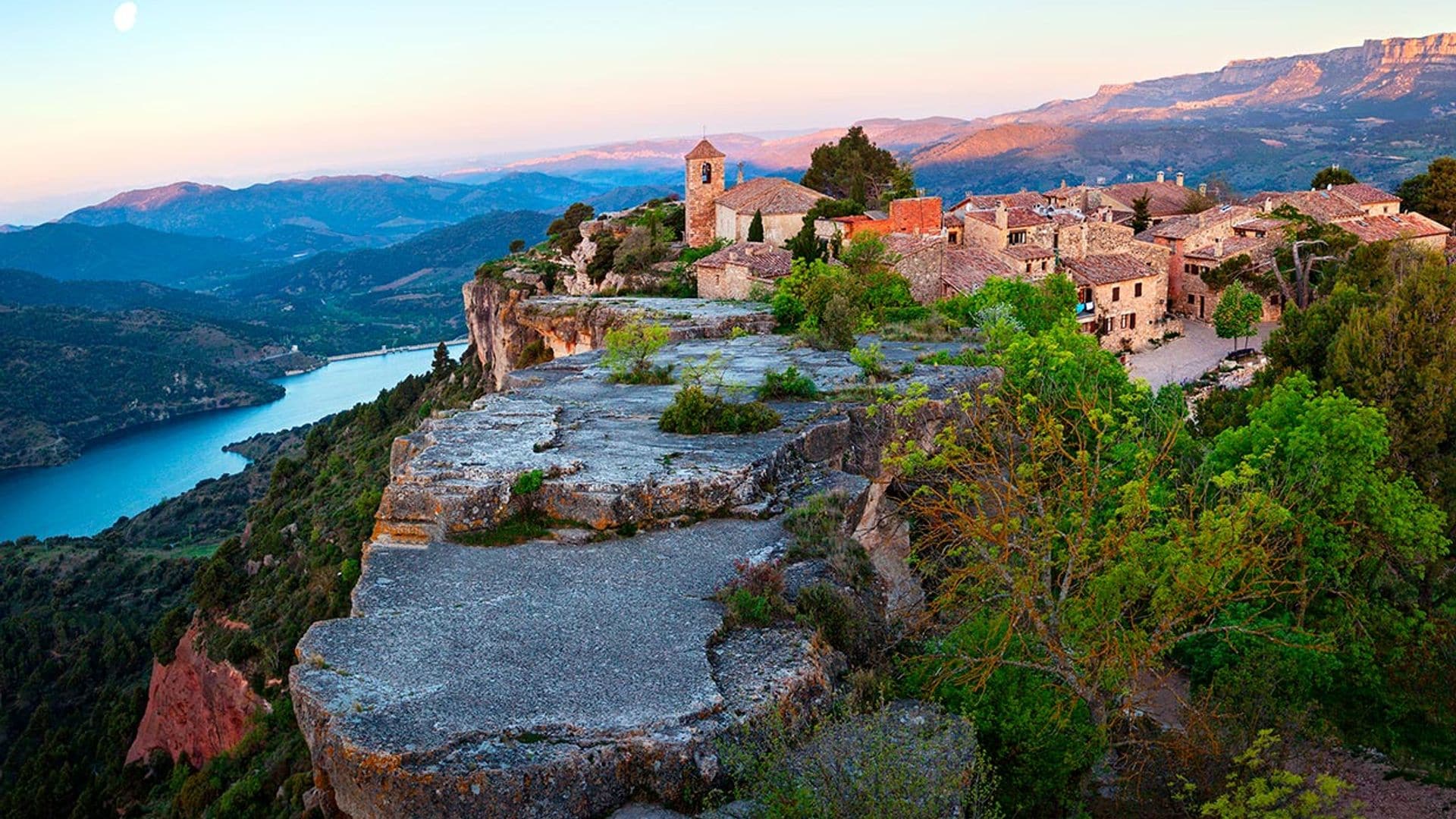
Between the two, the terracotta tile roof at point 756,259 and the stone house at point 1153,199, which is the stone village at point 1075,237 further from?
the stone house at point 1153,199

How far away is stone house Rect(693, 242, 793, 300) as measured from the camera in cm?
2770

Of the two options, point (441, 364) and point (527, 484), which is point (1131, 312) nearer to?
point (441, 364)

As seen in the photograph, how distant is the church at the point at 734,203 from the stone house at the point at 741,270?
3768 millimetres

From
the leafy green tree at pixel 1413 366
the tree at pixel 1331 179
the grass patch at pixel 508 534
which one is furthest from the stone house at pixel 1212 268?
the grass patch at pixel 508 534

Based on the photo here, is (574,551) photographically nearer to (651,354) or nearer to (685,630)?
(685,630)

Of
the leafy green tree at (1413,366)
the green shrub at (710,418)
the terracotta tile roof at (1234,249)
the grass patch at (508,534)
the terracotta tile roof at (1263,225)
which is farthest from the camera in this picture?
the terracotta tile roof at (1263,225)

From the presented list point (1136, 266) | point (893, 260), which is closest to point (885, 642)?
point (893, 260)

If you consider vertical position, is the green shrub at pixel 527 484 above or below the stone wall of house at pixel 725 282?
above

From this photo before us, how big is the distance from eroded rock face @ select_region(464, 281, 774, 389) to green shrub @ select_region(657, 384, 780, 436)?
5.57 metres

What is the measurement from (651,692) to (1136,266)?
1432 inches

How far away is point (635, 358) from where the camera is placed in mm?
16938

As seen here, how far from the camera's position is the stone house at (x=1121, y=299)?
36.9m

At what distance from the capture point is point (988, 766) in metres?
7.78

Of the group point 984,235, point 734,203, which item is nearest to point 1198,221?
point 984,235
